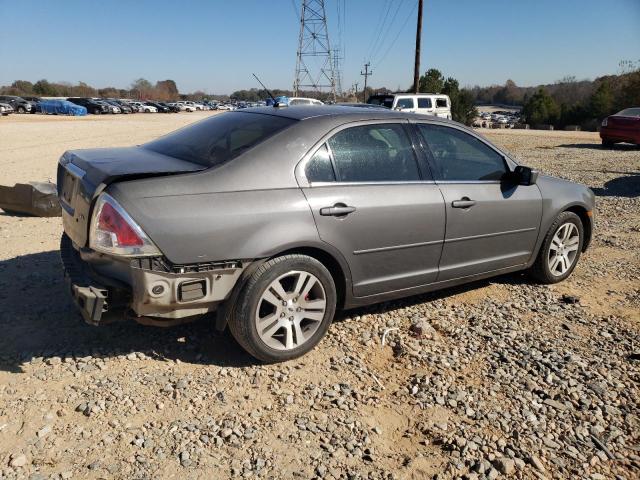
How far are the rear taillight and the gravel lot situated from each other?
2.74 feet

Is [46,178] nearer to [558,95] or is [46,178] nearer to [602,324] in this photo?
[602,324]

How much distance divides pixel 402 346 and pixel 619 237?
4.62 meters

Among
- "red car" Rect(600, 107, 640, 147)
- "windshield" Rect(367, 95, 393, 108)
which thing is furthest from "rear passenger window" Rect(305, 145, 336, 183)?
"red car" Rect(600, 107, 640, 147)

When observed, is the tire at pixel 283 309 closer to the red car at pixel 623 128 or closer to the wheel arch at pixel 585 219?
the wheel arch at pixel 585 219

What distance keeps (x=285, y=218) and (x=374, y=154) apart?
3.09 feet

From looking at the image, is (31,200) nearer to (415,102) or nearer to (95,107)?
(415,102)

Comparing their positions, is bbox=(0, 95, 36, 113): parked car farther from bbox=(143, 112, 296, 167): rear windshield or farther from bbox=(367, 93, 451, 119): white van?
Result: bbox=(143, 112, 296, 167): rear windshield

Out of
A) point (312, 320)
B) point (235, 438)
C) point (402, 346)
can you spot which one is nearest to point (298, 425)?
point (235, 438)

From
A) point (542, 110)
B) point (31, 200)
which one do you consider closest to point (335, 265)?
point (31, 200)

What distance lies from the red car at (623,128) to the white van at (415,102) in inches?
235

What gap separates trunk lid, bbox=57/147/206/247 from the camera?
280 cm

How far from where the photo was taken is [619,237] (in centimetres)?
656

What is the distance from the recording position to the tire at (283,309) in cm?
297

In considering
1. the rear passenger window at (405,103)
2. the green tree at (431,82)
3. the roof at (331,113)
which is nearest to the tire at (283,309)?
the roof at (331,113)
